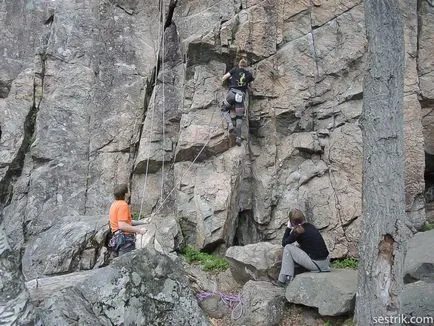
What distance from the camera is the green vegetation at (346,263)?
437 inches

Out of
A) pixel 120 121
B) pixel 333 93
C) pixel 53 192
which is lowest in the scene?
pixel 53 192

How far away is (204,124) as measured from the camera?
12.6m

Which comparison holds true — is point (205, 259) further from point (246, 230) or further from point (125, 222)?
point (125, 222)

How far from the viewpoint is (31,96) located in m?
14.0

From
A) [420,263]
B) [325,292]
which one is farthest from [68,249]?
[420,263]

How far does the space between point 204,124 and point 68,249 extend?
481 centimetres

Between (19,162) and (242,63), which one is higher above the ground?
(242,63)

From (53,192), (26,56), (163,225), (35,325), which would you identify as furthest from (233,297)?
(26,56)

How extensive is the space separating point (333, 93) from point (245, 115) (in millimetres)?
2587

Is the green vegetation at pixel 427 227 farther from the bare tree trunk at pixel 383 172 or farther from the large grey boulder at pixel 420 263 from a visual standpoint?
the bare tree trunk at pixel 383 172

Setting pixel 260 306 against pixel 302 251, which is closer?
pixel 260 306

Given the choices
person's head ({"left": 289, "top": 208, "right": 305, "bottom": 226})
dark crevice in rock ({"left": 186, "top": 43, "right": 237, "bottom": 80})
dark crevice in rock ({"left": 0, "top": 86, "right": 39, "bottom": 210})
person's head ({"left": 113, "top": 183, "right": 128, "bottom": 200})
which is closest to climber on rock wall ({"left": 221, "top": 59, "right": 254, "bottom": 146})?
dark crevice in rock ({"left": 186, "top": 43, "right": 237, "bottom": 80})

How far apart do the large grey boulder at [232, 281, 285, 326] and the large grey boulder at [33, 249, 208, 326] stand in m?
2.55

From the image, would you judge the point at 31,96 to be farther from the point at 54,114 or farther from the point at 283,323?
the point at 283,323
